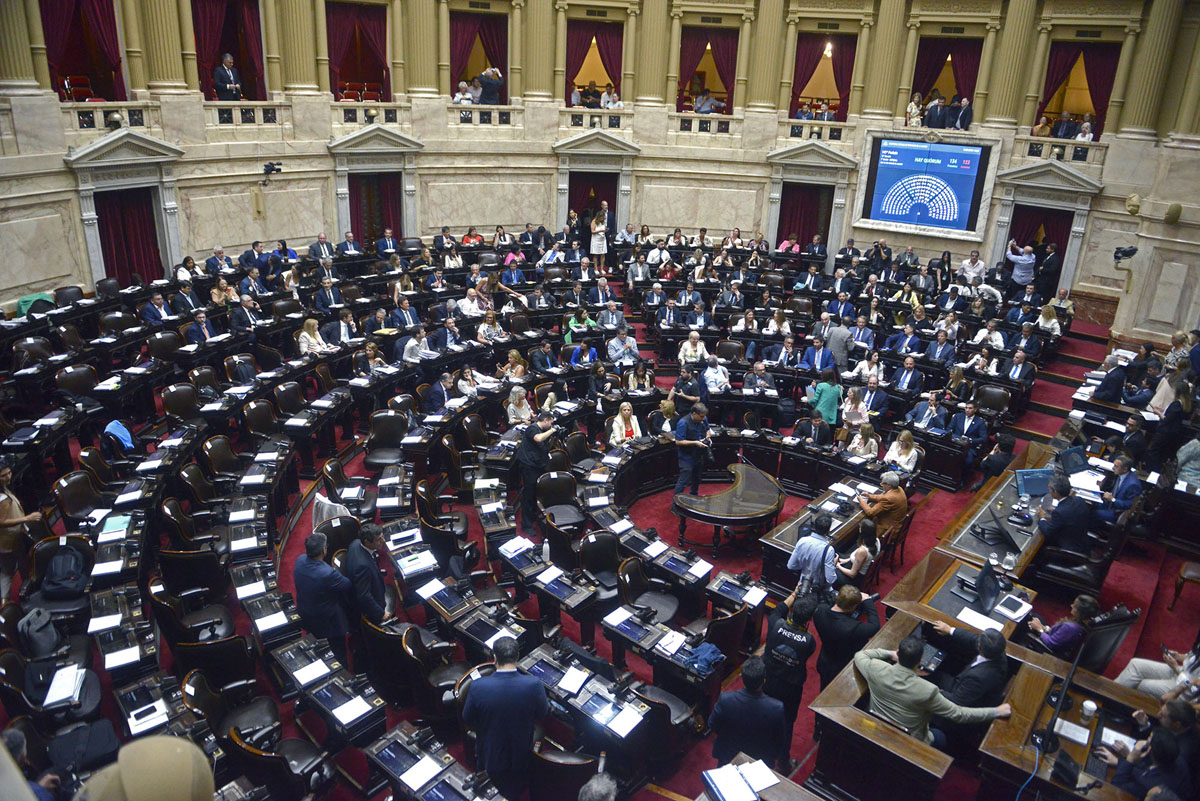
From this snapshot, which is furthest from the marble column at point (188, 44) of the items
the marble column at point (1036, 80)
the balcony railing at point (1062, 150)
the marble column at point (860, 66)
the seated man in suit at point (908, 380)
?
the marble column at point (1036, 80)

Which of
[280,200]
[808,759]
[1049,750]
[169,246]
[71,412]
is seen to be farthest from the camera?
[280,200]

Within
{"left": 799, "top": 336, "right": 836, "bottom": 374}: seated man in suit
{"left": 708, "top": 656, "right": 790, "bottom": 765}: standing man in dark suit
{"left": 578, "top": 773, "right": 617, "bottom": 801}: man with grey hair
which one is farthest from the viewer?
{"left": 799, "top": 336, "right": 836, "bottom": 374}: seated man in suit

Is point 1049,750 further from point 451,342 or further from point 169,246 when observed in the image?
point 169,246

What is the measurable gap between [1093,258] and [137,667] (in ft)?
72.0

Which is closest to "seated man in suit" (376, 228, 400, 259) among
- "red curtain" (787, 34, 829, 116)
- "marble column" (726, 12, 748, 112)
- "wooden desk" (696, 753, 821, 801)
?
"marble column" (726, 12, 748, 112)

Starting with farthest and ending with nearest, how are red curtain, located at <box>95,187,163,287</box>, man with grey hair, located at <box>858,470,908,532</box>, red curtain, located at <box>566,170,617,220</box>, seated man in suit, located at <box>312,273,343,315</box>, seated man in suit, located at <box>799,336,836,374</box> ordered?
red curtain, located at <box>566,170,617,220</box> < red curtain, located at <box>95,187,163,287</box> < seated man in suit, located at <box>312,273,343,315</box> < seated man in suit, located at <box>799,336,836,374</box> < man with grey hair, located at <box>858,470,908,532</box>

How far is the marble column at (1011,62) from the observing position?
21.4m

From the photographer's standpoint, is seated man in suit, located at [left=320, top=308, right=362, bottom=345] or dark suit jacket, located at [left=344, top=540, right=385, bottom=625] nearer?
dark suit jacket, located at [left=344, top=540, right=385, bottom=625]

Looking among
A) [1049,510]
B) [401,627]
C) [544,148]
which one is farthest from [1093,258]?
[401,627]

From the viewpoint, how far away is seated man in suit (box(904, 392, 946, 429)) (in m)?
13.9

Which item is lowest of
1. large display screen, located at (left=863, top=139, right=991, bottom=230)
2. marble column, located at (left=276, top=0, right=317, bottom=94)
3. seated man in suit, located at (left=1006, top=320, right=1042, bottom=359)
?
seated man in suit, located at (left=1006, top=320, right=1042, bottom=359)

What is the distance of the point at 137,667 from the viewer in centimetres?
713

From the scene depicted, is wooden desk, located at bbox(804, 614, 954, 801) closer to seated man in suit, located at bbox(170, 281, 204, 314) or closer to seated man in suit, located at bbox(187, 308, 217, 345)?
seated man in suit, located at bbox(187, 308, 217, 345)

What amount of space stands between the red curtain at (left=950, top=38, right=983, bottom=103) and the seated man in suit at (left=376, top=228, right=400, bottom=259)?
53.7 ft
